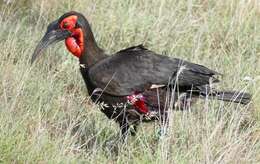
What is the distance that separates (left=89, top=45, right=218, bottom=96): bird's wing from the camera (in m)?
5.14

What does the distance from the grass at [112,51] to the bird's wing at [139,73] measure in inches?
9.7

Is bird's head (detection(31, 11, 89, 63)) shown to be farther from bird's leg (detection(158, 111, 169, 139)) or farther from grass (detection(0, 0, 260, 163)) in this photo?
bird's leg (detection(158, 111, 169, 139))

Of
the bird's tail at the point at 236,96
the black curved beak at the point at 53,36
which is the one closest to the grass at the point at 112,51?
the bird's tail at the point at 236,96

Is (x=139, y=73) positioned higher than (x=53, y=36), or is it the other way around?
(x=53, y=36)

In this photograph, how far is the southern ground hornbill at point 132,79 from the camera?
16.8ft

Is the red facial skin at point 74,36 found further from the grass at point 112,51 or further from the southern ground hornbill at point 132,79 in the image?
the grass at point 112,51

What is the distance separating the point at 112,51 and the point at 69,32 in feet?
5.20

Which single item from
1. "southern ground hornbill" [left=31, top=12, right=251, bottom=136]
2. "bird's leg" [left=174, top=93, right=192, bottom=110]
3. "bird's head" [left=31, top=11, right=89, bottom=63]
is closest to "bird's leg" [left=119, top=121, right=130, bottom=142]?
"southern ground hornbill" [left=31, top=12, right=251, bottom=136]

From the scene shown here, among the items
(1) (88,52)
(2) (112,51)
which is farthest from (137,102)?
(2) (112,51)

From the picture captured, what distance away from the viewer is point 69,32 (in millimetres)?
5328

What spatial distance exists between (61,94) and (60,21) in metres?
0.72

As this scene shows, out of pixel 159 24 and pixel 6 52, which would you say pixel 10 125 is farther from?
pixel 159 24

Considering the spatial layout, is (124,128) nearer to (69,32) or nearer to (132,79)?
(132,79)

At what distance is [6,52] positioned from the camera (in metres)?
6.02
